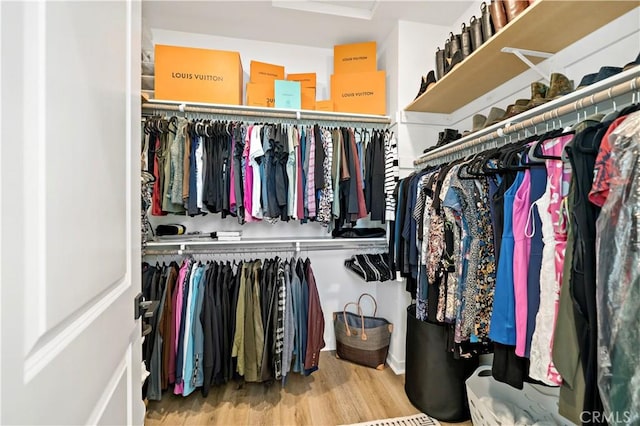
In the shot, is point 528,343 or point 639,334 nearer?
point 639,334

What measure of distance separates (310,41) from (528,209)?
2.23 meters

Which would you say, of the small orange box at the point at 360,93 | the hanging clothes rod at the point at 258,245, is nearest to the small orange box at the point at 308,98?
the small orange box at the point at 360,93

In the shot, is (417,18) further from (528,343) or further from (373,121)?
(528,343)

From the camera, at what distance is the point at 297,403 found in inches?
70.0

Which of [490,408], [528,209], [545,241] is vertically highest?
[528,209]

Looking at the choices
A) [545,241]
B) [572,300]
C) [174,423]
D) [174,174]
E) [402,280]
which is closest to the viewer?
[572,300]

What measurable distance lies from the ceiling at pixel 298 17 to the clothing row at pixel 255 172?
→ 879mm

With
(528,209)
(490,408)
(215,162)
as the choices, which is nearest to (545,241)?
(528,209)

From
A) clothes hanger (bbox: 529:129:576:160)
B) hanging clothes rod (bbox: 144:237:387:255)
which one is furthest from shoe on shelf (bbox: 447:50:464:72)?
hanging clothes rod (bbox: 144:237:387:255)

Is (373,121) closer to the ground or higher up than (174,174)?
higher up

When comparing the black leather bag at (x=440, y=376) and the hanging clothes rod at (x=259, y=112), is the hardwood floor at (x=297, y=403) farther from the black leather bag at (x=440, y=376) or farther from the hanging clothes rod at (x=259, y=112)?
the hanging clothes rod at (x=259, y=112)

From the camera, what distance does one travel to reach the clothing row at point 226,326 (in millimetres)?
1732

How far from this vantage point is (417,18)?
2109 mm

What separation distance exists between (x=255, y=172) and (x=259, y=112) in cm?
52
